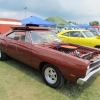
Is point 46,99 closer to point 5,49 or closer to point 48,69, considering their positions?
point 48,69

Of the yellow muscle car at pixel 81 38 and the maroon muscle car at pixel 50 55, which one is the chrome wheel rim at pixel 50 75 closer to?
the maroon muscle car at pixel 50 55

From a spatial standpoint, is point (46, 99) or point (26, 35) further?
point (26, 35)

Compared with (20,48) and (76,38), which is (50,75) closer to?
(20,48)

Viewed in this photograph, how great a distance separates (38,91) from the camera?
356 centimetres

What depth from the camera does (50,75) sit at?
3828mm

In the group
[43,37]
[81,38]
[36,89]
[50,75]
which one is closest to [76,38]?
[81,38]

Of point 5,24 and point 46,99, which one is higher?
point 5,24

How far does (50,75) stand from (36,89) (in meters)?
0.54

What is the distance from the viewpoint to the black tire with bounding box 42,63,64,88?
355cm

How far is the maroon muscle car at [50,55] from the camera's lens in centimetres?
326

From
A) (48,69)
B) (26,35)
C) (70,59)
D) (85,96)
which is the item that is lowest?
(85,96)

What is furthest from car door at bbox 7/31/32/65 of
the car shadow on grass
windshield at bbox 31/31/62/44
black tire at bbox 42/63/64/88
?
the car shadow on grass

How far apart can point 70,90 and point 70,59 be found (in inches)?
38.1

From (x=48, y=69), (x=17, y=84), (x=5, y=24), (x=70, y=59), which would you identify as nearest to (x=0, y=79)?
(x=17, y=84)
